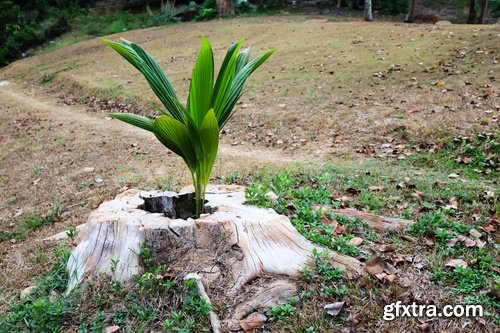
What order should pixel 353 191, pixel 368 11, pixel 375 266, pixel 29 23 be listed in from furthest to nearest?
pixel 29 23 → pixel 368 11 → pixel 353 191 → pixel 375 266

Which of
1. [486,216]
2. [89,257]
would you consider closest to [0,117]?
[89,257]

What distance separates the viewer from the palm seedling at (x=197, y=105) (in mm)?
2779

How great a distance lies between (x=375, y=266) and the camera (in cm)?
281

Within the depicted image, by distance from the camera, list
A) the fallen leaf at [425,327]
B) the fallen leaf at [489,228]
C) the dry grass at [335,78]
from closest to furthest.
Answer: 1. the fallen leaf at [425,327]
2. the fallen leaf at [489,228]
3. the dry grass at [335,78]

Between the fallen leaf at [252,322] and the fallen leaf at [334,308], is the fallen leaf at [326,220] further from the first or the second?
the fallen leaf at [252,322]

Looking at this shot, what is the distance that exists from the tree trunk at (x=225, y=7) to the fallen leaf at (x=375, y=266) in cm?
1887

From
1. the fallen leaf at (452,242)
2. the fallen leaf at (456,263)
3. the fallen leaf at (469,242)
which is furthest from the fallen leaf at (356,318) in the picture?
the fallen leaf at (469,242)

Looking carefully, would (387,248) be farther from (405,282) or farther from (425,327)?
(425,327)

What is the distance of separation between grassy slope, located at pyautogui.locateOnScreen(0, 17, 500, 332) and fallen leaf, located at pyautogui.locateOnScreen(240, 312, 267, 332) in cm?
14

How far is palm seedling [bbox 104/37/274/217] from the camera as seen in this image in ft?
9.12

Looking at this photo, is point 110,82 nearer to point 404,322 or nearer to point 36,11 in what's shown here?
point 404,322

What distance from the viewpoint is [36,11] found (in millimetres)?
22750

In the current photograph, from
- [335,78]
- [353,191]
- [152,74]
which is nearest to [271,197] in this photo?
[152,74]

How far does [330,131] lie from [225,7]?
1464cm
